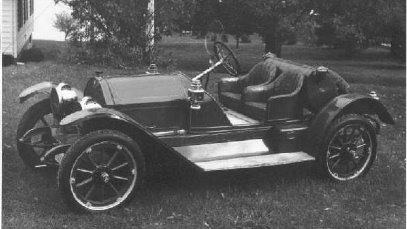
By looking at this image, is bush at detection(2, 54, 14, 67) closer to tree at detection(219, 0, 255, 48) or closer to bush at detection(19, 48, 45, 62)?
bush at detection(19, 48, 45, 62)

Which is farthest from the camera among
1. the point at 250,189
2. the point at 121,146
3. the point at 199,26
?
the point at 199,26

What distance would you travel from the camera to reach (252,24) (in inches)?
635

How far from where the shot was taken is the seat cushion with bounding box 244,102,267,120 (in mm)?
5543

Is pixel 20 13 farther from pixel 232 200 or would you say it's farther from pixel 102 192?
pixel 232 200

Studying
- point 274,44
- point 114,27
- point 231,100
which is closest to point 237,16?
point 274,44

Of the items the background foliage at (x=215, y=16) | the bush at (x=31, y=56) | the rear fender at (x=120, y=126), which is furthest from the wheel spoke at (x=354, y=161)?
the bush at (x=31, y=56)

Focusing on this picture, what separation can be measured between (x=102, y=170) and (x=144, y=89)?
0.88 metres

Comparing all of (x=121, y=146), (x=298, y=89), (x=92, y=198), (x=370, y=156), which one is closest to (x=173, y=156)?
(x=121, y=146)

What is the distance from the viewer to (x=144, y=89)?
5172mm

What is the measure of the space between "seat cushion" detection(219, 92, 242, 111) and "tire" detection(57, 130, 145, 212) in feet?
5.08

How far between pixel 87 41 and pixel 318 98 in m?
9.65

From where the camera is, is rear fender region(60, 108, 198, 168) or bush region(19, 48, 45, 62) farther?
bush region(19, 48, 45, 62)

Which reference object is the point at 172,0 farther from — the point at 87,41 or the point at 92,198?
the point at 92,198

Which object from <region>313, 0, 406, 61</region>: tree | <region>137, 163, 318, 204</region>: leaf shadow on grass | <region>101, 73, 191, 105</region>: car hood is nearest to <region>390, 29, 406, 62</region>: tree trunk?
<region>313, 0, 406, 61</region>: tree
